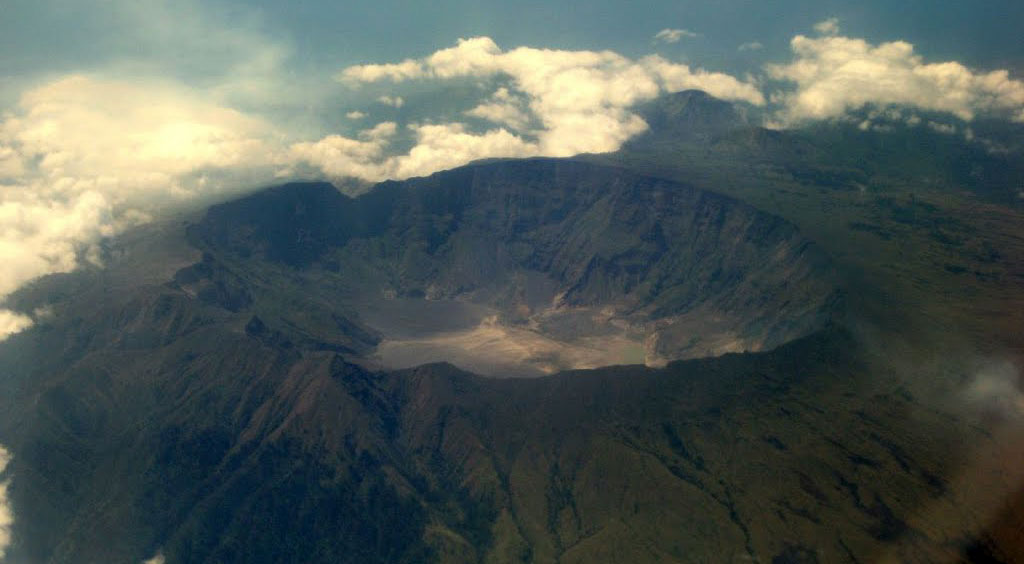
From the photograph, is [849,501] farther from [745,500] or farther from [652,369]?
[652,369]

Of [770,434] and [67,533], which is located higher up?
[770,434]

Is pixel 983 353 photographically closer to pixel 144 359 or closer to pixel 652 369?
pixel 652 369

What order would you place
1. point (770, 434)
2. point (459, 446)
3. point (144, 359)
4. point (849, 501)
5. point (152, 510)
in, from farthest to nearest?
point (144, 359)
point (459, 446)
point (152, 510)
point (770, 434)
point (849, 501)

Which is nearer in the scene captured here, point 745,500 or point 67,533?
point 745,500

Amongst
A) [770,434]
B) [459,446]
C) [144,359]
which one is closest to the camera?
[770,434]

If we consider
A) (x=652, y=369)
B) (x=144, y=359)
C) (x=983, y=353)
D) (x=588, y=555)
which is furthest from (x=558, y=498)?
(x=144, y=359)

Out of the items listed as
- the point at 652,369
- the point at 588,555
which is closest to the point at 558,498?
the point at 588,555

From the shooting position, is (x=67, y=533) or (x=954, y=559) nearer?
(x=954, y=559)

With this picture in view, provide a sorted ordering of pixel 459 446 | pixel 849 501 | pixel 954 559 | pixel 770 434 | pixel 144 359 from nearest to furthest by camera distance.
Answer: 1. pixel 954 559
2. pixel 849 501
3. pixel 770 434
4. pixel 459 446
5. pixel 144 359

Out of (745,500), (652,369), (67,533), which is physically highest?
(652,369)
